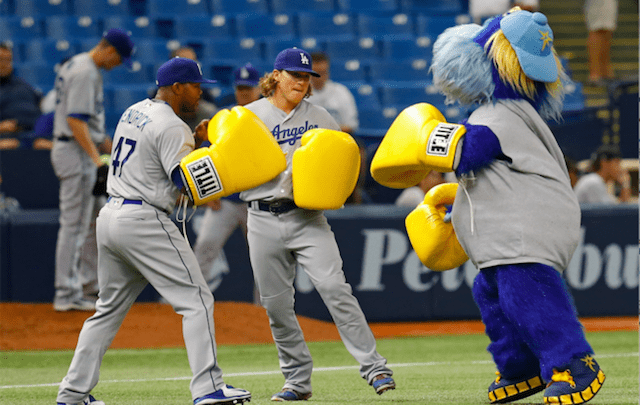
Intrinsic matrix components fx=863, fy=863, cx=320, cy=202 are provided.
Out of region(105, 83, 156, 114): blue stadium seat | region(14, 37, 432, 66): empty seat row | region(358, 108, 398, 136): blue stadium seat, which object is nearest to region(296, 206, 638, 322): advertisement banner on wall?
region(358, 108, 398, 136): blue stadium seat

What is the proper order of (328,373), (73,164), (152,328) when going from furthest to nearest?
1. (152,328)
2. (73,164)
3. (328,373)

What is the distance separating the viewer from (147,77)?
12.0 m

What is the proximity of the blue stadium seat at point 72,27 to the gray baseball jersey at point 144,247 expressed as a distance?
354 inches

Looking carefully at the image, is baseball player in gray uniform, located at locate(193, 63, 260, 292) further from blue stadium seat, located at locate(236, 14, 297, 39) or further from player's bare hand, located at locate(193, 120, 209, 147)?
blue stadium seat, located at locate(236, 14, 297, 39)

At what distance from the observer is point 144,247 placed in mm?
3904

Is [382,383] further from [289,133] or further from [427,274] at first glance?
[427,274]

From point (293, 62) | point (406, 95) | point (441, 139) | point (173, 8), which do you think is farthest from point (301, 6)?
point (441, 139)

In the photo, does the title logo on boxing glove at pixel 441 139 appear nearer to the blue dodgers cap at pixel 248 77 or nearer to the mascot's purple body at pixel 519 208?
the mascot's purple body at pixel 519 208

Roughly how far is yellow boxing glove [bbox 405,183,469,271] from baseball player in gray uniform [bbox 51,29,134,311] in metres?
3.50

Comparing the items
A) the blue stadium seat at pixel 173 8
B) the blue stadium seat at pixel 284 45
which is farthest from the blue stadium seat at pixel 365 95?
the blue stadium seat at pixel 173 8

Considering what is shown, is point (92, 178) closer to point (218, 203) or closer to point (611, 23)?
point (218, 203)

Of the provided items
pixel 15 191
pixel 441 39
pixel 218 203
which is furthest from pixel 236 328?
pixel 441 39

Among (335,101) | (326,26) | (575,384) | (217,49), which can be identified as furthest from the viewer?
(326,26)

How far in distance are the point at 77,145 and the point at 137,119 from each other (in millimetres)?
3339
